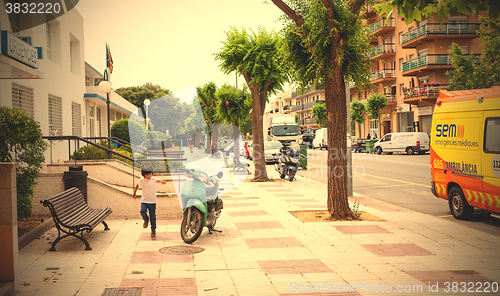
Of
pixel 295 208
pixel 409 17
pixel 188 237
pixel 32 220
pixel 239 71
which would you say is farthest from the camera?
pixel 239 71

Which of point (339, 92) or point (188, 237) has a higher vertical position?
point (339, 92)

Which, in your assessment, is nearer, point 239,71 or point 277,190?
point 277,190

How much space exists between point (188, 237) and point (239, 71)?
11488mm

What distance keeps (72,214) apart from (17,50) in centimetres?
278

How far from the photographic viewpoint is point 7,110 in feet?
21.4

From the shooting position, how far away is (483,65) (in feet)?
93.0

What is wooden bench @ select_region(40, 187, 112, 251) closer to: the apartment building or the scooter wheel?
the scooter wheel

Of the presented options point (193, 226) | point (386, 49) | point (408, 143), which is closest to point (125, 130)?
point (193, 226)

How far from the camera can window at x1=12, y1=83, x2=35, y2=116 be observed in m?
10.5

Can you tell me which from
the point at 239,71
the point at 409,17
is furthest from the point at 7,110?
the point at 239,71

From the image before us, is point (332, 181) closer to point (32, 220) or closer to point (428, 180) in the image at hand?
point (32, 220)

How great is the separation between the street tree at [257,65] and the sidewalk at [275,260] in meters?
8.58

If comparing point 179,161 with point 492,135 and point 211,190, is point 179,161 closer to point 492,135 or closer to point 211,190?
point 211,190

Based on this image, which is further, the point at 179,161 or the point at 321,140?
the point at 321,140
